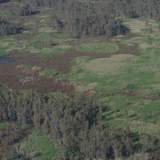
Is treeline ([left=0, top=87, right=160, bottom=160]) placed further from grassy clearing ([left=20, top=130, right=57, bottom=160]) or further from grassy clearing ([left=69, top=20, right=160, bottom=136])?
grassy clearing ([left=69, top=20, right=160, bottom=136])

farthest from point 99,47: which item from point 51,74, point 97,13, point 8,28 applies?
point 97,13

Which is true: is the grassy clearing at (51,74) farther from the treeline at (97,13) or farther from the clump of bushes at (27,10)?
the clump of bushes at (27,10)

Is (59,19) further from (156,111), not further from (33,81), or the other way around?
(156,111)

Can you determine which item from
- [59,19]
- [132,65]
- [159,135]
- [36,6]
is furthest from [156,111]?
[36,6]

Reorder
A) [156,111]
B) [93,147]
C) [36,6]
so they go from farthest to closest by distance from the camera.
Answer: [36,6] < [156,111] < [93,147]

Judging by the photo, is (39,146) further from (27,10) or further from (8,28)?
(27,10)
